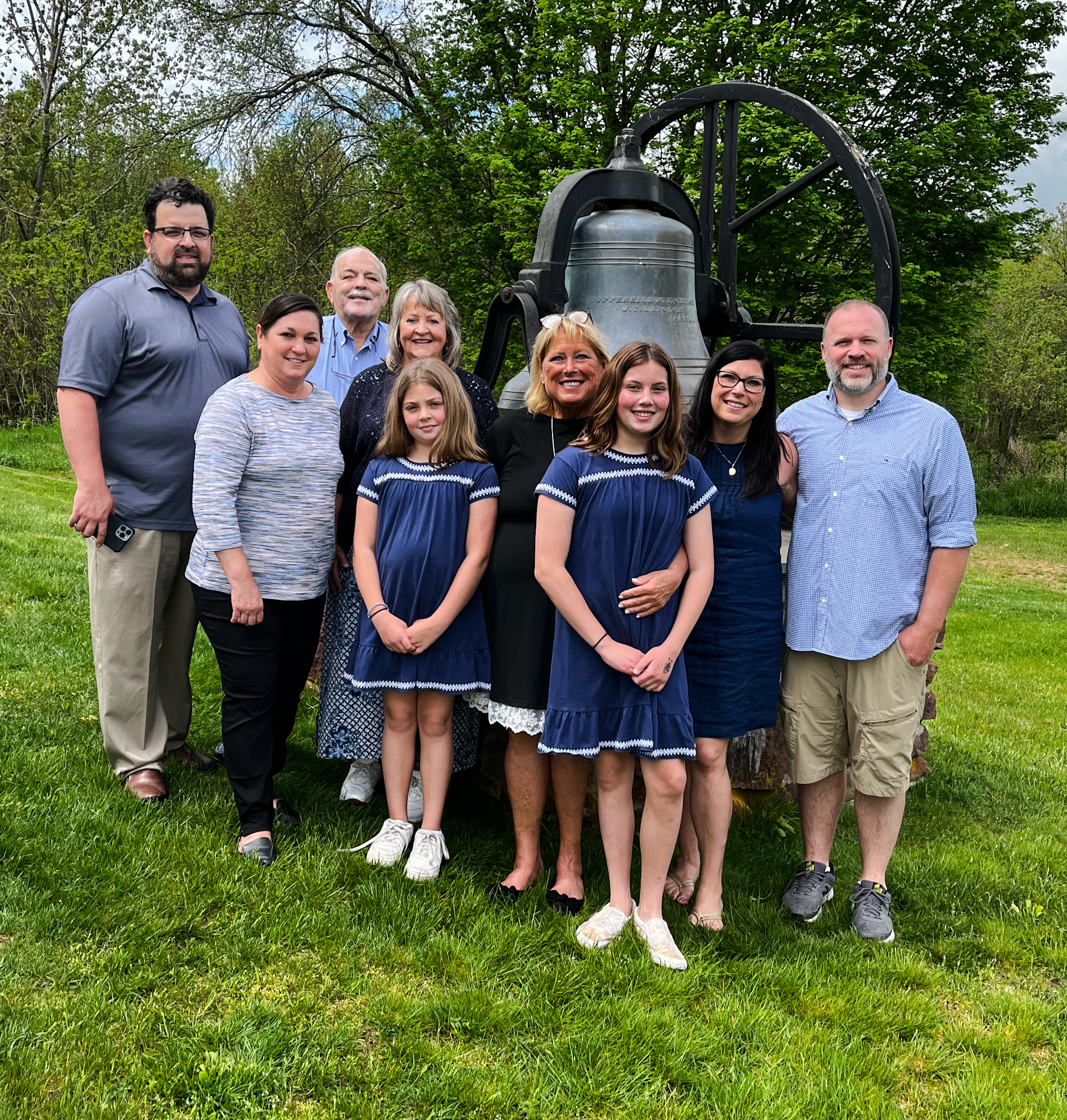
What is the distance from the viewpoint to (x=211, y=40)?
1767 cm

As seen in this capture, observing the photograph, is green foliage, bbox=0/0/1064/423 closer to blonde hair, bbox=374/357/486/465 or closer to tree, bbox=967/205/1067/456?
tree, bbox=967/205/1067/456

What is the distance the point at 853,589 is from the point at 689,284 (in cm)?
202

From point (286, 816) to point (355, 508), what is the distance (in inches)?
44.9

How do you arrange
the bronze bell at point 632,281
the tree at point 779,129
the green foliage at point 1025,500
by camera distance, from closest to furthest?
the bronze bell at point 632,281 → the tree at point 779,129 → the green foliage at point 1025,500

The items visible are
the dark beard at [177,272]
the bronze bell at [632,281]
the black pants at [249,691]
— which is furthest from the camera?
the bronze bell at [632,281]

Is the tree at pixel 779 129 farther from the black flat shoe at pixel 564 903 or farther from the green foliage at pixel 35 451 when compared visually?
the black flat shoe at pixel 564 903

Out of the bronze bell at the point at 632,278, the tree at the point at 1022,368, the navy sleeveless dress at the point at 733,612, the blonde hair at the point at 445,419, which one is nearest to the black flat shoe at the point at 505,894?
the navy sleeveless dress at the point at 733,612

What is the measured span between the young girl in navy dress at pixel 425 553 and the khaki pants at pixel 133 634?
916mm

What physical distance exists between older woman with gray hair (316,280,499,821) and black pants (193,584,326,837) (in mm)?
303

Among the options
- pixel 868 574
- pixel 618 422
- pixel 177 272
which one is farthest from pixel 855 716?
pixel 177 272

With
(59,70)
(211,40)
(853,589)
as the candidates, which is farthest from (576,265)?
(59,70)

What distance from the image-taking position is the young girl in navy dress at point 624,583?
2.99 meters

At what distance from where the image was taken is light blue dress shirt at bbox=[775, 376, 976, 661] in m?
3.21

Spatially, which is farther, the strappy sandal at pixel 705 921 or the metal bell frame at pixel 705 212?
the metal bell frame at pixel 705 212
